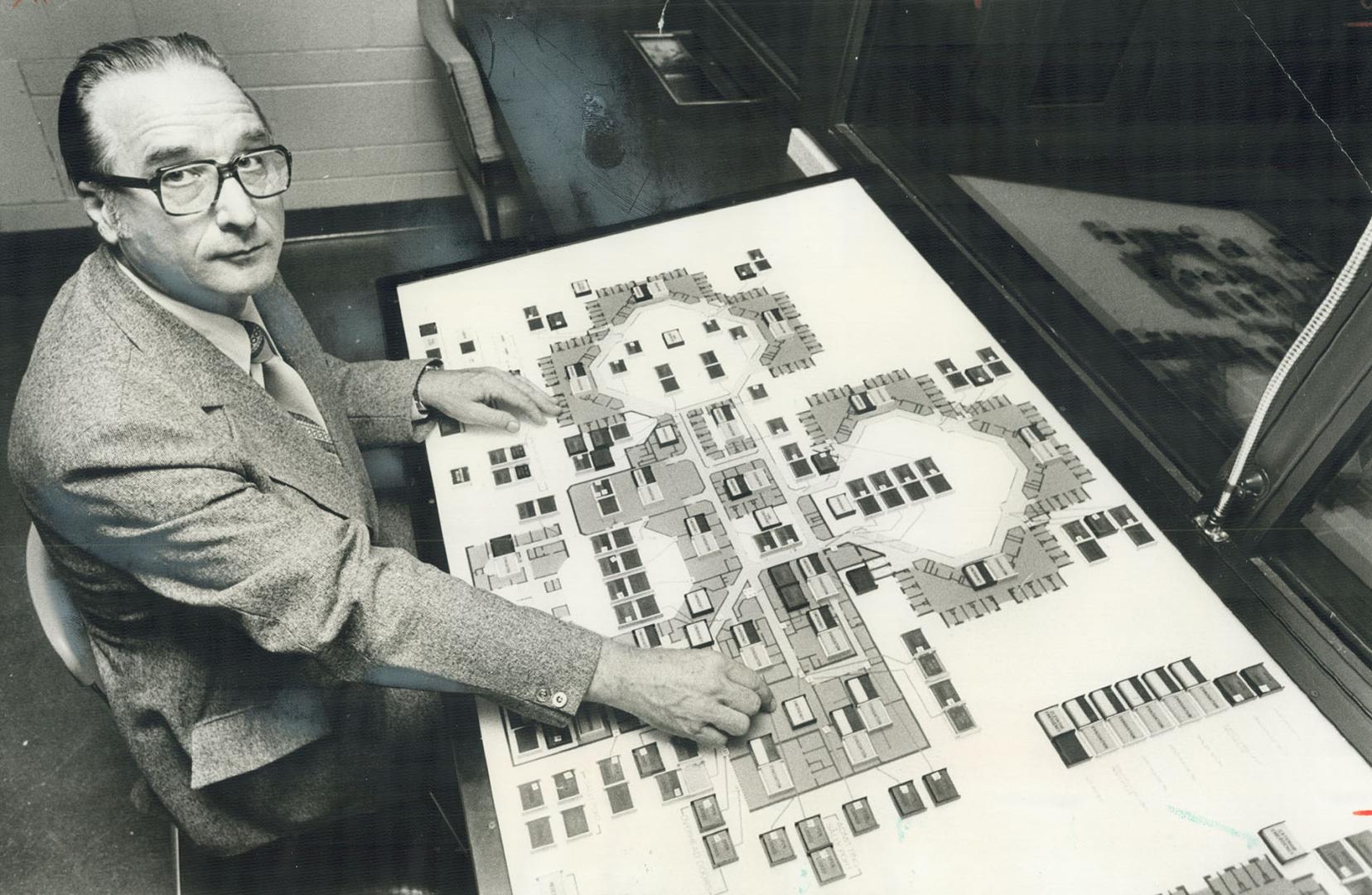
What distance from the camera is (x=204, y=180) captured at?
0.86 m

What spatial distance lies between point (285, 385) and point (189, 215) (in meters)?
0.31

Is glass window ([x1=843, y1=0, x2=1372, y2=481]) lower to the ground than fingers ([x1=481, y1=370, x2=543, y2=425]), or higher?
higher

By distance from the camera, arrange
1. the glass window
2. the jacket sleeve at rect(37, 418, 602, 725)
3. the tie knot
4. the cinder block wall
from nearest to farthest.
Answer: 1. the jacket sleeve at rect(37, 418, 602, 725)
2. the glass window
3. the tie knot
4. the cinder block wall

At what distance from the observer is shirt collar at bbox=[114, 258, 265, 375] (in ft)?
2.99

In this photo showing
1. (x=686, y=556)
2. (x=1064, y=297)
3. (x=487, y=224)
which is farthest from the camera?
(x=487, y=224)

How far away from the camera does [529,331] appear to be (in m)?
1.25

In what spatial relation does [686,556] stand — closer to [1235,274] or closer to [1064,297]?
[1064,297]

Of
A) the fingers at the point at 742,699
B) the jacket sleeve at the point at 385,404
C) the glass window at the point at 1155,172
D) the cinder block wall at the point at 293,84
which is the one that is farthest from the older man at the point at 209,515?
the cinder block wall at the point at 293,84

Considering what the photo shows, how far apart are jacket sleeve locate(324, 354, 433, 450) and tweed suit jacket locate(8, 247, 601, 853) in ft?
0.48

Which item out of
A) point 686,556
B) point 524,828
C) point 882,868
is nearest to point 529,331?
point 686,556

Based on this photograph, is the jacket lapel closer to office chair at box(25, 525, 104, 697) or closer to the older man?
the older man

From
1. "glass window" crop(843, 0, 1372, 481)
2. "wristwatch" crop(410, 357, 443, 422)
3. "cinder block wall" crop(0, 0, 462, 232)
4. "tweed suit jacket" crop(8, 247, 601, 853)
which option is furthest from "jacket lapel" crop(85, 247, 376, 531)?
"cinder block wall" crop(0, 0, 462, 232)

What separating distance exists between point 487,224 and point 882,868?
192 centimetres

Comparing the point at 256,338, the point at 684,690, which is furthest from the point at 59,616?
the point at 684,690
